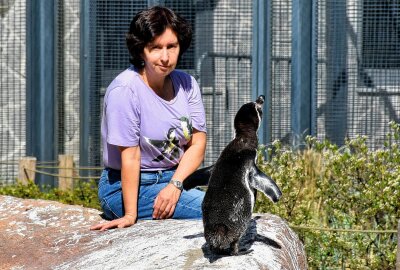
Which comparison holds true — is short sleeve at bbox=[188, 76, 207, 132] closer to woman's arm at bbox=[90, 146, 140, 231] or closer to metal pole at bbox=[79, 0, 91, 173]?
woman's arm at bbox=[90, 146, 140, 231]

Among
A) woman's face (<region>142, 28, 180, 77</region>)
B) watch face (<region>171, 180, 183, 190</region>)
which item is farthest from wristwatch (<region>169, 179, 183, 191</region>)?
woman's face (<region>142, 28, 180, 77</region>)

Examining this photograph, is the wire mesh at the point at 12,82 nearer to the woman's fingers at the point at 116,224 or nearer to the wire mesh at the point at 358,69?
the wire mesh at the point at 358,69

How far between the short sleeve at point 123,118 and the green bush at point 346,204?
1618 millimetres

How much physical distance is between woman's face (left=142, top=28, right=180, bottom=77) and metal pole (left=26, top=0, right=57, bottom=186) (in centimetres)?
455

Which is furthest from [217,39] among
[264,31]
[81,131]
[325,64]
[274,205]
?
[274,205]

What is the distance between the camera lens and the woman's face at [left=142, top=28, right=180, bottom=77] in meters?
4.55

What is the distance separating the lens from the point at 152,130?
4.65 m

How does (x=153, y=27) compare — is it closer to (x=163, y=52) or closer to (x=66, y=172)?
(x=163, y=52)

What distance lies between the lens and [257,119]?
12.8ft

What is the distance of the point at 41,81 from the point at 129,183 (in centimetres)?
466

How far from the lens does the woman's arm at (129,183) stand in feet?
15.0

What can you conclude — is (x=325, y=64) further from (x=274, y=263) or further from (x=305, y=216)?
(x=274, y=263)

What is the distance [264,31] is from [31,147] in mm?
2562

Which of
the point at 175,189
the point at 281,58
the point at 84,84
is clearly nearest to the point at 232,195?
the point at 175,189
